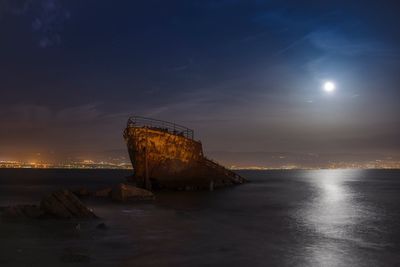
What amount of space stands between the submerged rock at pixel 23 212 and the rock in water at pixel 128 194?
9525mm

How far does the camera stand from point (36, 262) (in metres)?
10.8

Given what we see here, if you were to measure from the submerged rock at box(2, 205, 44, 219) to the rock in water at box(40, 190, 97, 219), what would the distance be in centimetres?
38

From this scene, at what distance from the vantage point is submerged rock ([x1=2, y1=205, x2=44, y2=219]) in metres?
17.8

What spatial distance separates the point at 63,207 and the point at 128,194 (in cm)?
973

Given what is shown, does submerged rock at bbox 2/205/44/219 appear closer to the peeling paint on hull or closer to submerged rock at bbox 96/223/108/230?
submerged rock at bbox 96/223/108/230

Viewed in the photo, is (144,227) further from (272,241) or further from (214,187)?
(214,187)

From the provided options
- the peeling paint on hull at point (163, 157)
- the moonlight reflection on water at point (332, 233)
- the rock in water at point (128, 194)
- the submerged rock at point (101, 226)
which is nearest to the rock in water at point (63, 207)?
the submerged rock at point (101, 226)

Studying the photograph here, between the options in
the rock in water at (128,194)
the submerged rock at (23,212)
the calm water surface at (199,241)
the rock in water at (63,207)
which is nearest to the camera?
the calm water surface at (199,241)

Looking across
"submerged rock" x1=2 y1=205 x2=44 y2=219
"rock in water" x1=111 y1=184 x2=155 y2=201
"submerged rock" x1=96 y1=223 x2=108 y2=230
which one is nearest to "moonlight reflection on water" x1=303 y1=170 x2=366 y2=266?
"submerged rock" x1=96 y1=223 x2=108 y2=230

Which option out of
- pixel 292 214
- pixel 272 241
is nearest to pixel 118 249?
pixel 272 241

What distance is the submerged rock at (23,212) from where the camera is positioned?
17.8 m

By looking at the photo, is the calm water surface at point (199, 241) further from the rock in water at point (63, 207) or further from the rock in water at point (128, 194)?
the rock in water at point (128, 194)

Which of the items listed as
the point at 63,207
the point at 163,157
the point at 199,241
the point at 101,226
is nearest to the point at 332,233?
the point at 199,241

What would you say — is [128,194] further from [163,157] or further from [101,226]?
[101,226]
